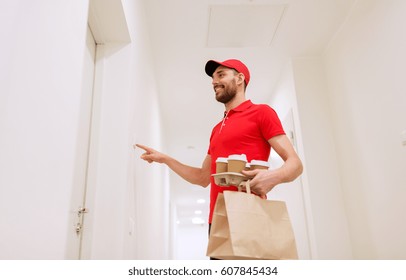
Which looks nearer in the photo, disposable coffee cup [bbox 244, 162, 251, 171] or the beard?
disposable coffee cup [bbox 244, 162, 251, 171]

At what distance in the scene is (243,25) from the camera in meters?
2.60

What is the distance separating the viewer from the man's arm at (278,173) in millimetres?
1035

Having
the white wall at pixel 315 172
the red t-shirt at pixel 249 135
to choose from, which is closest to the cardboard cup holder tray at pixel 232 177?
the red t-shirt at pixel 249 135

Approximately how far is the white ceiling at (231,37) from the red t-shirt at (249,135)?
4.30 ft

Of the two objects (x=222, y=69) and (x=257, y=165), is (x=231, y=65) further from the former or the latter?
(x=257, y=165)

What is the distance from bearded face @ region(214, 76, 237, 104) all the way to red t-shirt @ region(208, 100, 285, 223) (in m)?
0.18

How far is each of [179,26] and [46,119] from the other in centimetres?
210

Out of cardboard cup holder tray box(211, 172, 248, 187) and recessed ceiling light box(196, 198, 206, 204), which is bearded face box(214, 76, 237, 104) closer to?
cardboard cup holder tray box(211, 172, 248, 187)

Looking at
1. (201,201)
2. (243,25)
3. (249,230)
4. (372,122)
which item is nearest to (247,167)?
(249,230)

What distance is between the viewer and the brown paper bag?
0.92 meters

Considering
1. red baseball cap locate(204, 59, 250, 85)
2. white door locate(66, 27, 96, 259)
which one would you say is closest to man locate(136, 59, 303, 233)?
red baseball cap locate(204, 59, 250, 85)

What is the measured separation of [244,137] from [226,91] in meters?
0.32
